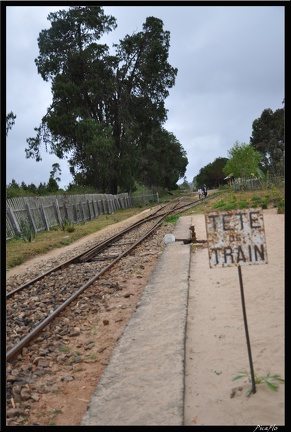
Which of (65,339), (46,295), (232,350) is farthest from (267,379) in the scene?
(46,295)

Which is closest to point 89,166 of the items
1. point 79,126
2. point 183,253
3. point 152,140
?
point 79,126

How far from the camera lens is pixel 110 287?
8250mm

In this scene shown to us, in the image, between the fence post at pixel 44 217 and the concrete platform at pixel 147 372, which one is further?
the fence post at pixel 44 217

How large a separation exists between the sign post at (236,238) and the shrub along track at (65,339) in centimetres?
200

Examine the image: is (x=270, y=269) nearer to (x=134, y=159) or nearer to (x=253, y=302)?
(x=253, y=302)

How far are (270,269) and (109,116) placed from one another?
3244 cm

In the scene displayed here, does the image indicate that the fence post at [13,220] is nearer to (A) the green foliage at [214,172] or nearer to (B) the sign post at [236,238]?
(A) the green foliage at [214,172]

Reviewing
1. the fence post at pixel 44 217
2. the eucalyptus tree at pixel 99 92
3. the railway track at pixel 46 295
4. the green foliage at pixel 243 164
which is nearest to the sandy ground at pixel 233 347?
the railway track at pixel 46 295

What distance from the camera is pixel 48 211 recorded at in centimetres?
2131

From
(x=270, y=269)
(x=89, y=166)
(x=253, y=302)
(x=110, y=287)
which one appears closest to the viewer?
(x=253, y=302)

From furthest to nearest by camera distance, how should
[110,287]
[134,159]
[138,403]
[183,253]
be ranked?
[134,159], [183,253], [110,287], [138,403]

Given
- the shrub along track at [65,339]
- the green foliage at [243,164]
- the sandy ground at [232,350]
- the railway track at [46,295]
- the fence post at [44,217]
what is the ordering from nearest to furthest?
the sandy ground at [232,350]
the shrub along track at [65,339]
the railway track at [46,295]
the green foliage at [243,164]
the fence post at [44,217]

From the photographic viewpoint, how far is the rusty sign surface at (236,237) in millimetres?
3391

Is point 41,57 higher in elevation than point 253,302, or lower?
higher
